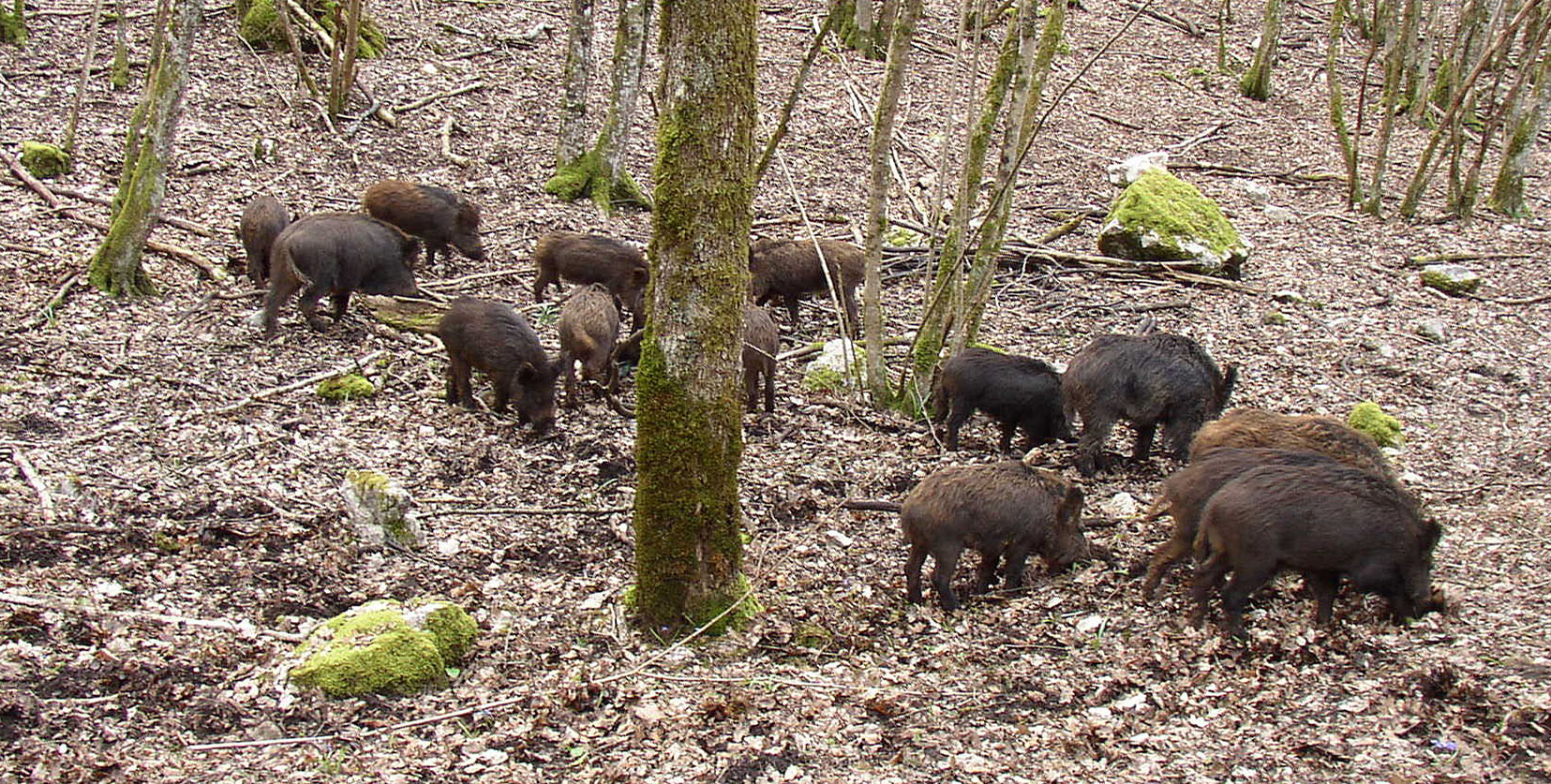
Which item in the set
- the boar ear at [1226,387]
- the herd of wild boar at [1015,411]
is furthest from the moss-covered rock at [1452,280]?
the boar ear at [1226,387]

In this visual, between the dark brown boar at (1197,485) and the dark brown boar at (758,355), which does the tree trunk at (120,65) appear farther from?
the dark brown boar at (1197,485)

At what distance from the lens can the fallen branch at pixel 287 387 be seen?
841 cm

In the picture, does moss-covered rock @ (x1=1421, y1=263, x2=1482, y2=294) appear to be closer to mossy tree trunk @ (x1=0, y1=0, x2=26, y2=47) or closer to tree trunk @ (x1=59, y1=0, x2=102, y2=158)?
tree trunk @ (x1=59, y1=0, x2=102, y2=158)

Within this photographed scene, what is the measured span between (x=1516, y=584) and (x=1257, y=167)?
12232 millimetres

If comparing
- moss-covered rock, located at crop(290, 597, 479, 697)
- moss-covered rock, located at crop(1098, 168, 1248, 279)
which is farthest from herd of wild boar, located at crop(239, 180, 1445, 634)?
moss-covered rock, located at crop(1098, 168, 1248, 279)

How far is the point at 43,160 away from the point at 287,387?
509cm

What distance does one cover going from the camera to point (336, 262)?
989cm

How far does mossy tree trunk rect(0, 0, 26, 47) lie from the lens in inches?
587

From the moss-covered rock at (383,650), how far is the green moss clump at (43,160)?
8296 millimetres

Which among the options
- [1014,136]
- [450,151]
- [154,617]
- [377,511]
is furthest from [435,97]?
[154,617]

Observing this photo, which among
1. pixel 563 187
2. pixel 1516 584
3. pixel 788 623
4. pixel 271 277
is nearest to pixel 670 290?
pixel 788 623

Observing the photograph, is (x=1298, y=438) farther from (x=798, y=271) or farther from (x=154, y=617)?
(x=154, y=617)

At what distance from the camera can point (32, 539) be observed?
6.43 metres

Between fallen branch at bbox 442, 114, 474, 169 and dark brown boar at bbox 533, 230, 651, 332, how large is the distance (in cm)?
343
